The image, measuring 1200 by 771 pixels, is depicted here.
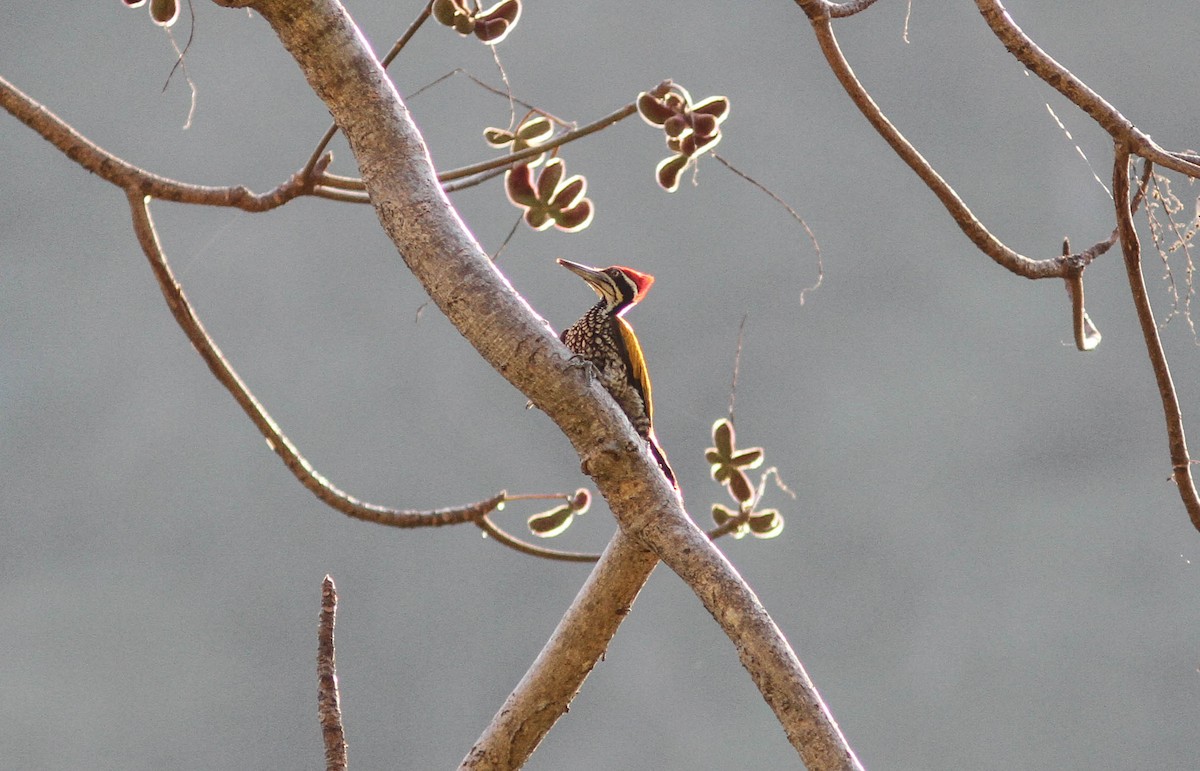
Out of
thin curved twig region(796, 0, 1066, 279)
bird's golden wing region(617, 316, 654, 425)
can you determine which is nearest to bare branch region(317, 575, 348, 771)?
thin curved twig region(796, 0, 1066, 279)

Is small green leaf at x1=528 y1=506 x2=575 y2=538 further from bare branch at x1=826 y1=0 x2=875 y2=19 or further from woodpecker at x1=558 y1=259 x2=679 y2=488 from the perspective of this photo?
bare branch at x1=826 y1=0 x2=875 y2=19

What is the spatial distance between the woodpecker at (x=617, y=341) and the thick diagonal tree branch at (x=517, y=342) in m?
1.09

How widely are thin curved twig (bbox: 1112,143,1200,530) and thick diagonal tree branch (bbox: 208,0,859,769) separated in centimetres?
75

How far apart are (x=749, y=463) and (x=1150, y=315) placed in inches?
27.6

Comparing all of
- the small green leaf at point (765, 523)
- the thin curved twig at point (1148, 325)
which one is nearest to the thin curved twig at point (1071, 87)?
the thin curved twig at point (1148, 325)

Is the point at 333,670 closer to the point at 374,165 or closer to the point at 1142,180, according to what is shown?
the point at 374,165

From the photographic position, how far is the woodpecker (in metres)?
2.42

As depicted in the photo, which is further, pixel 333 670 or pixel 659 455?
pixel 659 455

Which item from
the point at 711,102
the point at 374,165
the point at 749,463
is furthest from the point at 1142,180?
the point at 374,165

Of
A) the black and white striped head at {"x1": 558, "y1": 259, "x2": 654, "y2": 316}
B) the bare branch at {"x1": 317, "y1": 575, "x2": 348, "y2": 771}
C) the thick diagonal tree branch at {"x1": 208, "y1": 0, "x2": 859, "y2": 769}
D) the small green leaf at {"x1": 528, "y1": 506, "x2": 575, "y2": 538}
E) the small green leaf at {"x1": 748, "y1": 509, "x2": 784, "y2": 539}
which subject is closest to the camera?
the thick diagonal tree branch at {"x1": 208, "y1": 0, "x2": 859, "y2": 769}

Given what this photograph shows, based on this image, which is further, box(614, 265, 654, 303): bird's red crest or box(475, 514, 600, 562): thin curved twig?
box(614, 265, 654, 303): bird's red crest

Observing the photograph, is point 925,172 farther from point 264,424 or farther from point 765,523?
point 264,424

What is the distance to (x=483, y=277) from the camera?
122cm

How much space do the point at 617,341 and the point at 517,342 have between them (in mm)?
1382
